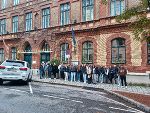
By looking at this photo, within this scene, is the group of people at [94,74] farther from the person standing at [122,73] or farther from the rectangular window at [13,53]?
the rectangular window at [13,53]

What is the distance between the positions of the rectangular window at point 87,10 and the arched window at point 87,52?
2324mm

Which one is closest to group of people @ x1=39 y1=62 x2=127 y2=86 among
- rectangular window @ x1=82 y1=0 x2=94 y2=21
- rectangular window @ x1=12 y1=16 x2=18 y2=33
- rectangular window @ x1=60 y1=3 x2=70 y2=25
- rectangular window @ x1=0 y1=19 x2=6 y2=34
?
rectangular window @ x1=82 y1=0 x2=94 y2=21

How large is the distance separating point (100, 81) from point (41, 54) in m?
10.6

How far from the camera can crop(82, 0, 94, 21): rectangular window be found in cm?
2764

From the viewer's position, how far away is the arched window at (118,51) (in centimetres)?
2431

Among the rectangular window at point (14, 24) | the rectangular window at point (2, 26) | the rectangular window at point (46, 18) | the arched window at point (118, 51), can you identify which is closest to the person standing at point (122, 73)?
the arched window at point (118, 51)

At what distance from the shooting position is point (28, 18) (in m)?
35.2

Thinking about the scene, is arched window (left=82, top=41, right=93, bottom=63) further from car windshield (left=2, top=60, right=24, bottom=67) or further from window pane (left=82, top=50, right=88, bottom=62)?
car windshield (left=2, top=60, right=24, bottom=67)

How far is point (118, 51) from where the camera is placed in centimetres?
2473

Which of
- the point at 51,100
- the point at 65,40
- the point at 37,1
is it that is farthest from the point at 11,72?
the point at 37,1

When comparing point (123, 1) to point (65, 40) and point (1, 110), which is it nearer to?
point (65, 40)

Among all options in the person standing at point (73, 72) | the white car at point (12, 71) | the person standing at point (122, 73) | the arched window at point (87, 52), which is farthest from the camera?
the arched window at point (87, 52)

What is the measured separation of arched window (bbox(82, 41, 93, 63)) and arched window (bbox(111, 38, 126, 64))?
8.59 feet

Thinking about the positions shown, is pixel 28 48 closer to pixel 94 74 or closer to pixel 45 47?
pixel 45 47
